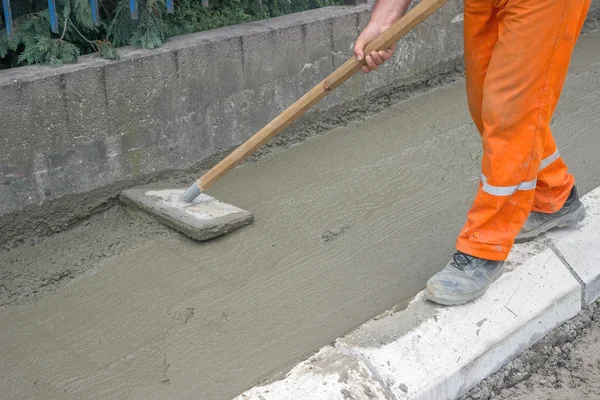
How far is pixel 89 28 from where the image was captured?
380 cm

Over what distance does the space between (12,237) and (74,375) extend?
102cm

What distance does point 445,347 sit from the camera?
2.63 meters

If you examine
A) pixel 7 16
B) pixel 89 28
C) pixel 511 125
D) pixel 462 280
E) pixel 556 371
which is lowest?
pixel 556 371

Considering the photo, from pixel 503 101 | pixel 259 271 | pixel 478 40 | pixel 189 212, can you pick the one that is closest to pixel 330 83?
pixel 478 40

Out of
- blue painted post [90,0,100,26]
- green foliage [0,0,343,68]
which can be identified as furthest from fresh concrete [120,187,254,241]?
blue painted post [90,0,100,26]

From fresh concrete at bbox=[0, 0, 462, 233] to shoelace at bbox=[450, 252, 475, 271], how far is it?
1.60 metres

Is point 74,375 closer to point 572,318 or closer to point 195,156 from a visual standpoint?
point 195,156

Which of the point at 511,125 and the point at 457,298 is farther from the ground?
the point at 511,125

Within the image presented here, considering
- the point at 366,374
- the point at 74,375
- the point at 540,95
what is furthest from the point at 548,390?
the point at 74,375

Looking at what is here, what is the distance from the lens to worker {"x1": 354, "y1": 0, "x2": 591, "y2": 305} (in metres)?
2.61

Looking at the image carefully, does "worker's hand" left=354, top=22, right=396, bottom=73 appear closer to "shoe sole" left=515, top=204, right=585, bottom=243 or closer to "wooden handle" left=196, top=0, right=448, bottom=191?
"wooden handle" left=196, top=0, right=448, bottom=191

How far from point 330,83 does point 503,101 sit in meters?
0.71

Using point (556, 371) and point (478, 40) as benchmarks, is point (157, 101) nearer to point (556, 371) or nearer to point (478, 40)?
point (478, 40)

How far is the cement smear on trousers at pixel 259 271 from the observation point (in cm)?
273
